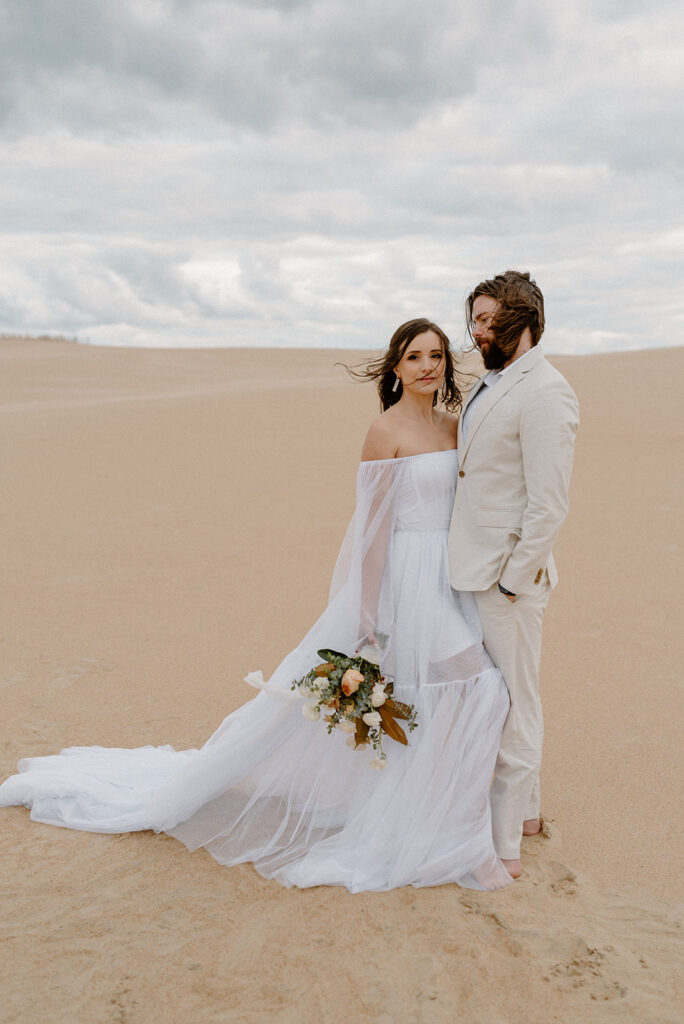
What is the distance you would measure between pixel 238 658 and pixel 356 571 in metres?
2.86

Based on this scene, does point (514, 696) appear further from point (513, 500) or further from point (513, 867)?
point (513, 500)

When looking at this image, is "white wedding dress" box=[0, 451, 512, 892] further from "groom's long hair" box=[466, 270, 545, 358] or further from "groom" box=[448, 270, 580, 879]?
"groom's long hair" box=[466, 270, 545, 358]

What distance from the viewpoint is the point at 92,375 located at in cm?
2542

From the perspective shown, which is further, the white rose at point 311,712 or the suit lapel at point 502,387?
the white rose at point 311,712

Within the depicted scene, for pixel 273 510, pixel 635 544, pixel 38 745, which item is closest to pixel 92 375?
pixel 273 510

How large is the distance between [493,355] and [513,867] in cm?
220

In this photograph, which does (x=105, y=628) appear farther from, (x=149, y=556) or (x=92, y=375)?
(x=92, y=375)

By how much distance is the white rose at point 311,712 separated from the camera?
368 cm

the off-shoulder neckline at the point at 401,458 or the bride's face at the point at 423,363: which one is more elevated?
the bride's face at the point at 423,363

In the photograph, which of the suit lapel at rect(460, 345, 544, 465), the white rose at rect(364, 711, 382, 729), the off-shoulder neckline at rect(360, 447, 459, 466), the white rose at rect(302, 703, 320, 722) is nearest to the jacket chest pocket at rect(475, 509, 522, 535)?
the suit lapel at rect(460, 345, 544, 465)

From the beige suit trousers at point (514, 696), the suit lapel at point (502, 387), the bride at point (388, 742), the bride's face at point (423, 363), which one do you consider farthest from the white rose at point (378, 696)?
the bride's face at point (423, 363)

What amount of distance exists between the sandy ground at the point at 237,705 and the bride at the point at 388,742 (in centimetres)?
14

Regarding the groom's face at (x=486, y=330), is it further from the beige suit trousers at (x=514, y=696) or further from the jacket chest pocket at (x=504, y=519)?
the beige suit trousers at (x=514, y=696)

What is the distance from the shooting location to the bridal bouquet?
363 cm
